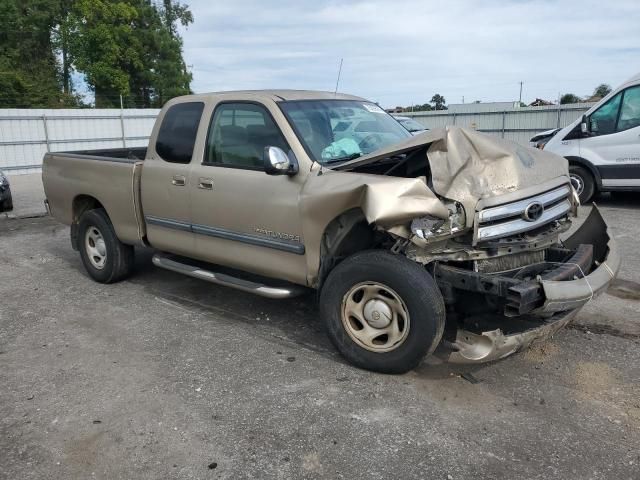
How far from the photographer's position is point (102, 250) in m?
6.11

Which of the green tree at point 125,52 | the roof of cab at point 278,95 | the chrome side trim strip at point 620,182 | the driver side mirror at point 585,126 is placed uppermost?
the green tree at point 125,52

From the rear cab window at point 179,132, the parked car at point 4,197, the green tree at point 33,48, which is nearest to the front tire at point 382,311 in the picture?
the rear cab window at point 179,132

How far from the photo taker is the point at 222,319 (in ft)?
16.4

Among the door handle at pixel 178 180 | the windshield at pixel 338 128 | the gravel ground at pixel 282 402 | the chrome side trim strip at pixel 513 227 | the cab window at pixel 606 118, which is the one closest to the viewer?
the gravel ground at pixel 282 402

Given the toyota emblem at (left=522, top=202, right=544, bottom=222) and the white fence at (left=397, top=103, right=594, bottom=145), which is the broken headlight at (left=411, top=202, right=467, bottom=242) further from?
the white fence at (left=397, top=103, right=594, bottom=145)

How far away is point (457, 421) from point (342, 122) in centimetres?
257

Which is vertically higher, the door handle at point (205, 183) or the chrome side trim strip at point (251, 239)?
the door handle at point (205, 183)

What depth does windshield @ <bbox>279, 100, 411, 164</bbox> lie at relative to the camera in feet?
14.1

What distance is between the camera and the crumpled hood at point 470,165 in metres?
3.45

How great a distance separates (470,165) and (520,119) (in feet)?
64.0

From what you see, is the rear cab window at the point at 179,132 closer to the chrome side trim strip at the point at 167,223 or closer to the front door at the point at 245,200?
the front door at the point at 245,200

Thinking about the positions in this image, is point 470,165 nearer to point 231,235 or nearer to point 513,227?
point 513,227

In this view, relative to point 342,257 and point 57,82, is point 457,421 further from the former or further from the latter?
point 57,82

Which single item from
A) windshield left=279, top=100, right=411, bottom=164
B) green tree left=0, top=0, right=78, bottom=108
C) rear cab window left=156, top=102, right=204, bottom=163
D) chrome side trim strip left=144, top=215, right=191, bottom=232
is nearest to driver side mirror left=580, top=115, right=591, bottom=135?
windshield left=279, top=100, right=411, bottom=164
